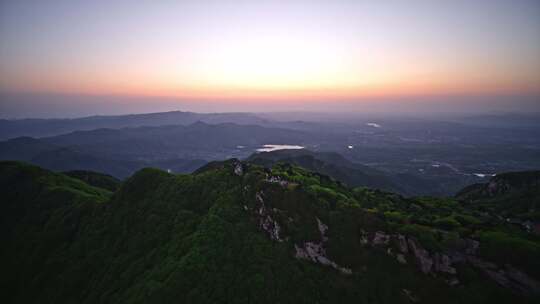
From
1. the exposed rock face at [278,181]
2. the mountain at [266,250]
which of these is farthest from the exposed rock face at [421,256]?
the exposed rock face at [278,181]

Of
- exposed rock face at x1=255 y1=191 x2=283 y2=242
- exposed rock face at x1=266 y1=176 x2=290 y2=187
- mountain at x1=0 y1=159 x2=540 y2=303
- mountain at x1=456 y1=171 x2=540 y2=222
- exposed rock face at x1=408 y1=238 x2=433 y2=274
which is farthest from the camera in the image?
mountain at x1=456 y1=171 x2=540 y2=222

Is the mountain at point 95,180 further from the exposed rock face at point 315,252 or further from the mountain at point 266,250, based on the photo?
the exposed rock face at point 315,252

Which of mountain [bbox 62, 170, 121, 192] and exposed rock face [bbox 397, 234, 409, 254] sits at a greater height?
exposed rock face [bbox 397, 234, 409, 254]

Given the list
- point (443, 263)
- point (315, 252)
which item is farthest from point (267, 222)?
point (443, 263)

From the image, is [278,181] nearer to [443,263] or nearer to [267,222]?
[267,222]

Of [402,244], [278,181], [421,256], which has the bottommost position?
[421,256]

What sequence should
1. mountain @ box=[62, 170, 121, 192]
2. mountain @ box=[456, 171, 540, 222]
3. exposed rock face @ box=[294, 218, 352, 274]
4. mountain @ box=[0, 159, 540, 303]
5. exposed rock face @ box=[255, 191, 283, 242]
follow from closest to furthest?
mountain @ box=[0, 159, 540, 303] < exposed rock face @ box=[294, 218, 352, 274] < exposed rock face @ box=[255, 191, 283, 242] < mountain @ box=[456, 171, 540, 222] < mountain @ box=[62, 170, 121, 192]

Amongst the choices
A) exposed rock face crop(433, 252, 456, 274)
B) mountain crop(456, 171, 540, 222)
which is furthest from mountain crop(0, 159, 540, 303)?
mountain crop(456, 171, 540, 222)

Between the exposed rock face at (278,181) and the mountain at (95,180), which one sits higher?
the exposed rock face at (278,181)

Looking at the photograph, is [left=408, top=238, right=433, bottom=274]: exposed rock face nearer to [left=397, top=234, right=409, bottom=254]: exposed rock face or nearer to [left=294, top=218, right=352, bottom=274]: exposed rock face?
[left=397, top=234, right=409, bottom=254]: exposed rock face
